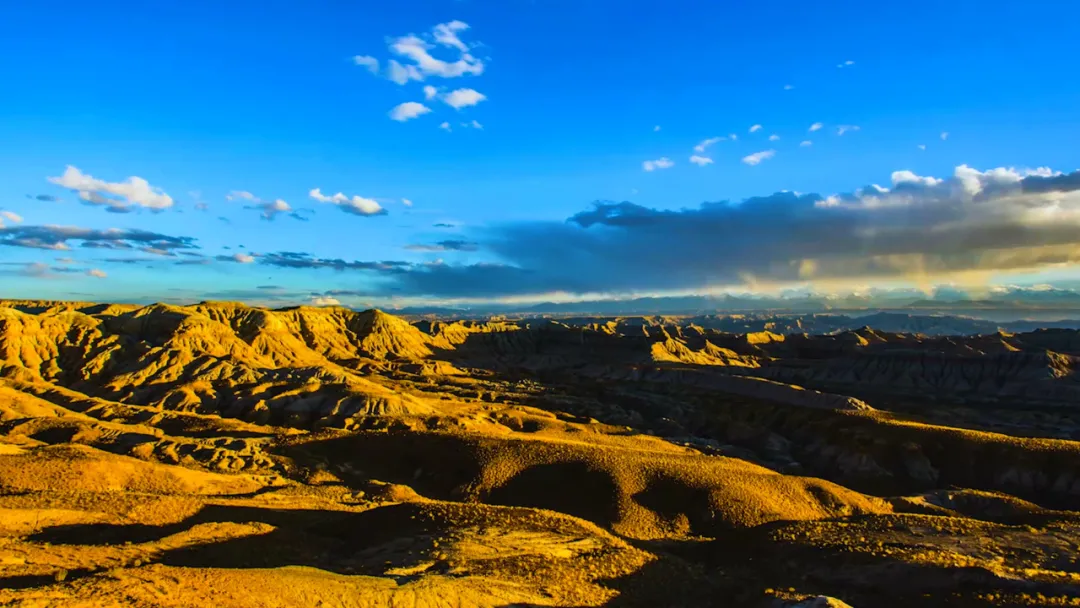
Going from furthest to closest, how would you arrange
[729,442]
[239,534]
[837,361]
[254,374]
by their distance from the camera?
1. [837,361]
2. [254,374]
3. [729,442]
4. [239,534]

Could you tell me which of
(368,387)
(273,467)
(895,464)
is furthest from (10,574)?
(895,464)

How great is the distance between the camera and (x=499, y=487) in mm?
48062

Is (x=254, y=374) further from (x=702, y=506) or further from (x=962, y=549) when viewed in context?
(x=962, y=549)

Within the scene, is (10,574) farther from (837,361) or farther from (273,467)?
(837,361)

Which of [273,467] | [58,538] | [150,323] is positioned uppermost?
[150,323]

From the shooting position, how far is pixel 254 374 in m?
102

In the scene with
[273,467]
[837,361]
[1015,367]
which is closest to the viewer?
[273,467]

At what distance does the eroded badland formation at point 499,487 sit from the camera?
25312 millimetres

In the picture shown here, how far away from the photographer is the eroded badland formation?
83.0 feet

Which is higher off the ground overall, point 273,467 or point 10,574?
point 10,574

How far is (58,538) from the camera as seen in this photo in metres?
26.7

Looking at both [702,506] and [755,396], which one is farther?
[755,396]

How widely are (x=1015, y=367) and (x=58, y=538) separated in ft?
512

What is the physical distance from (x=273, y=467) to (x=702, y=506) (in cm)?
3683
